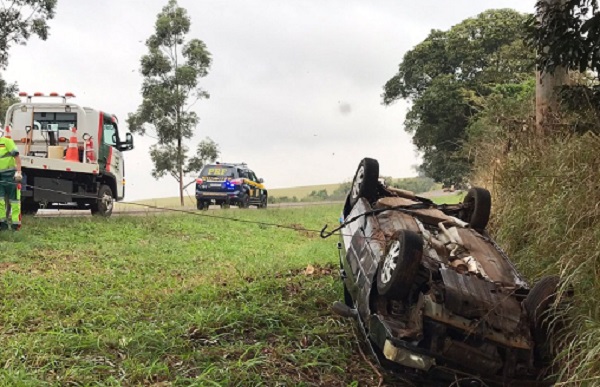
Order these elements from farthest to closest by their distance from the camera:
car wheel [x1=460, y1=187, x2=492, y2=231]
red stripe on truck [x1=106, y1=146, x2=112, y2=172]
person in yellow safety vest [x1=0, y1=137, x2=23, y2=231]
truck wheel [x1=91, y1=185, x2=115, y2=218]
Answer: red stripe on truck [x1=106, y1=146, x2=112, y2=172], truck wheel [x1=91, y1=185, x2=115, y2=218], person in yellow safety vest [x1=0, y1=137, x2=23, y2=231], car wheel [x1=460, y1=187, x2=492, y2=231]

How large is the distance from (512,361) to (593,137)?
2.37 m

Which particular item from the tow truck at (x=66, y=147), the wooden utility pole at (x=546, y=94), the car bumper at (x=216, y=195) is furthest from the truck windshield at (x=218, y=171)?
the wooden utility pole at (x=546, y=94)

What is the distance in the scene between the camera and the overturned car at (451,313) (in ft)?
9.66

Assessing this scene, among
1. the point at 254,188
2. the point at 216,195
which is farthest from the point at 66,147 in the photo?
the point at 254,188

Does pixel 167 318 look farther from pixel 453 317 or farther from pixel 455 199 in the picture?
pixel 455 199

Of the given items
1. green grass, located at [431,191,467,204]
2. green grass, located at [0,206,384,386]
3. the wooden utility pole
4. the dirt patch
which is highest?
the wooden utility pole

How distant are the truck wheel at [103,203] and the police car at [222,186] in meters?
5.53

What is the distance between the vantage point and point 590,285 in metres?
3.11

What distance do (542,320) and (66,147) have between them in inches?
420

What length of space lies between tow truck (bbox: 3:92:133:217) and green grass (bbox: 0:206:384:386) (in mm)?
2586

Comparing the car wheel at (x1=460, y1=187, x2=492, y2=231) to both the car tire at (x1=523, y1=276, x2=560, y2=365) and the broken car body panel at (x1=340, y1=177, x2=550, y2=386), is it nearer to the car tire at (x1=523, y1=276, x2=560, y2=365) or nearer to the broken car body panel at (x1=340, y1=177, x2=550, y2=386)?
the broken car body panel at (x1=340, y1=177, x2=550, y2=386)

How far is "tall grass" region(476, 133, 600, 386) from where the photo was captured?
9.43 ft

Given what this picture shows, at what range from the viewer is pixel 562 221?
4.09 metres

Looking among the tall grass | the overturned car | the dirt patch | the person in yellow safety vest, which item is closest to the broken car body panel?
the overturned car
